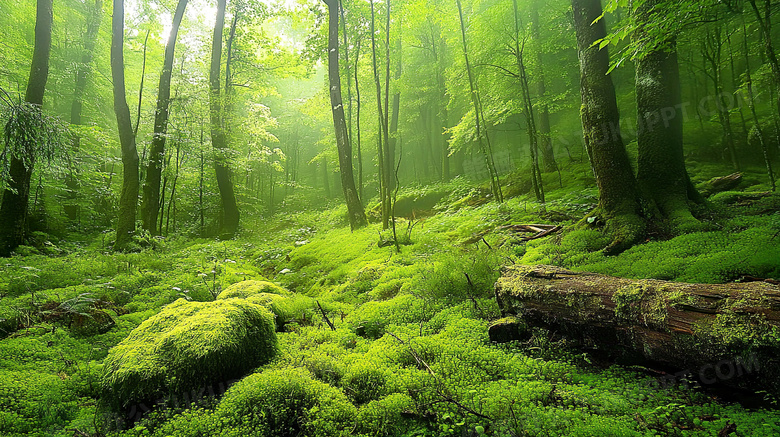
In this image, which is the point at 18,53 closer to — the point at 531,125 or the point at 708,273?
the point at 531,125

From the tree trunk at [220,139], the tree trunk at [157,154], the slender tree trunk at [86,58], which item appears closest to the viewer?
the tree trunk at [157,154]

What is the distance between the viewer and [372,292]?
4.92 m

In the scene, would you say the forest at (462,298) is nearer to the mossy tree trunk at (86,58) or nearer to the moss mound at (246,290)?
the moss mound at (246,290)

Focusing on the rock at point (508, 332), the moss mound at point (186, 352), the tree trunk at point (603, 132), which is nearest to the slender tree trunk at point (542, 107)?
the tree trunk at point (603, 132)

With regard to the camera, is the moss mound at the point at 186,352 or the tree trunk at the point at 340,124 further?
the tree trunk at the point at 340,124

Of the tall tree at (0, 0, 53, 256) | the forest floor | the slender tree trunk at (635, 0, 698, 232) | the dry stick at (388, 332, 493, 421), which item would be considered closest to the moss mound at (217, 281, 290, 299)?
the forest floor

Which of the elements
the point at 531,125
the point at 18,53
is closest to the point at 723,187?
the point at 531,125

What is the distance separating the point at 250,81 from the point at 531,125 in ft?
47.0

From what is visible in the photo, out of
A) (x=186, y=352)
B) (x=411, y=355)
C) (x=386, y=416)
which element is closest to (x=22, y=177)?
(x=186, y=352)

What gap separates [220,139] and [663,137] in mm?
14043

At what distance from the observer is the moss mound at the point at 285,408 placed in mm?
2045

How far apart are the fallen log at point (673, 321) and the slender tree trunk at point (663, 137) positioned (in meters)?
2.85

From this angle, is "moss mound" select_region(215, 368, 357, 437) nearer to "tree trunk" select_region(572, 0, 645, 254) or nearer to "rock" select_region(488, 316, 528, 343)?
→ "rock" select_region(488, 316, 528, 343)

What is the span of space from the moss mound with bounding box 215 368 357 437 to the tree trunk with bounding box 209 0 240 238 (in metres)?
11.8
